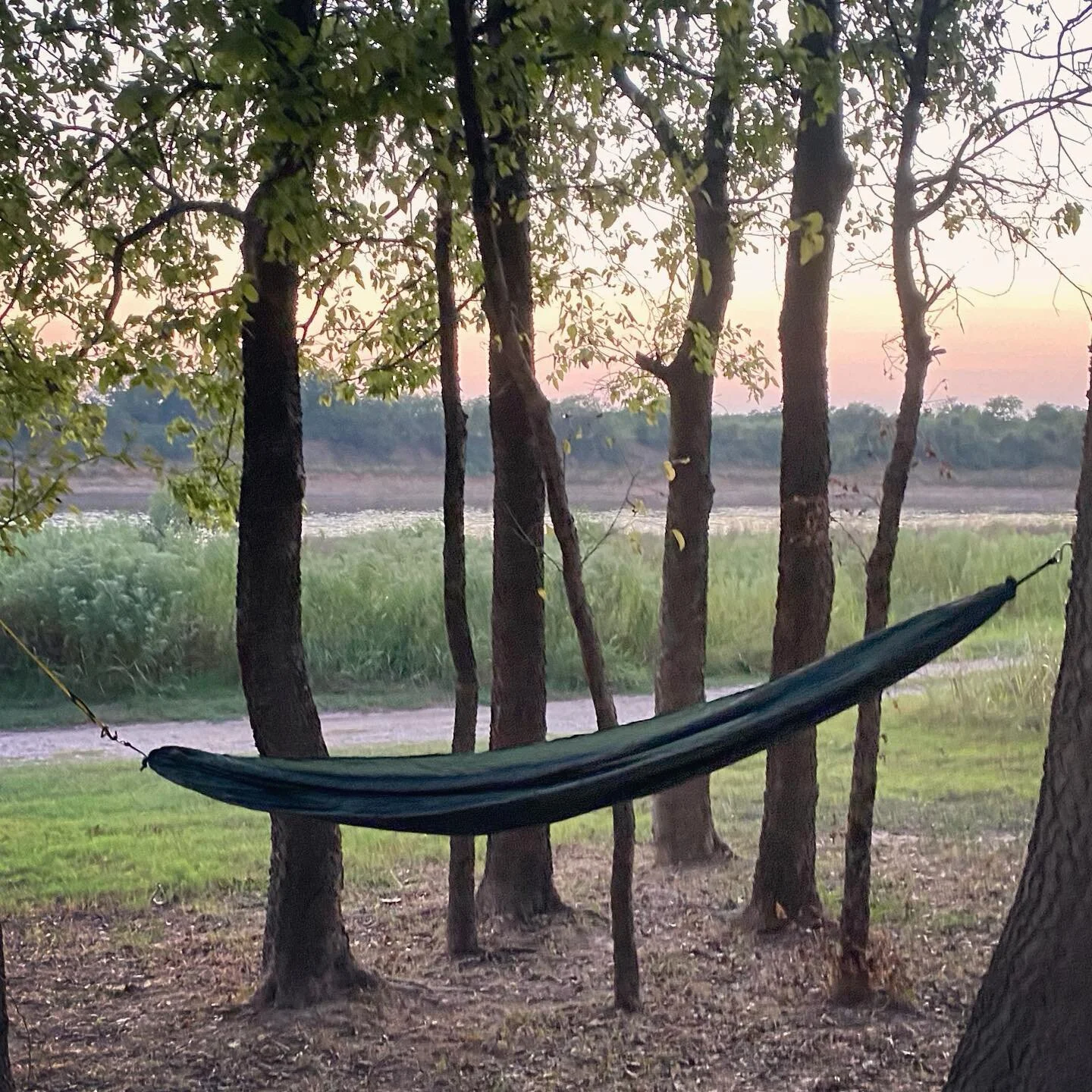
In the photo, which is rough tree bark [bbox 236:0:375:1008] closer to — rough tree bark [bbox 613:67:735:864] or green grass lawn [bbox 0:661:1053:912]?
rough tree bark [bbox 613:67:735:864]

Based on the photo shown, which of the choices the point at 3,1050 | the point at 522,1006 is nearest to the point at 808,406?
the point at 522,1006

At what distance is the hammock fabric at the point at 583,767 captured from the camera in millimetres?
1903

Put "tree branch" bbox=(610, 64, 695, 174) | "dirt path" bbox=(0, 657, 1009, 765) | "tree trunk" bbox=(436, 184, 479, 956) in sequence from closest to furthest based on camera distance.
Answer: "tree trunk" bbox=(436, 184, 479, 956), "tree branch" bbox=(610, 64, 695, 174), "dirt path" bbox=(0, 657, 1009, 765)

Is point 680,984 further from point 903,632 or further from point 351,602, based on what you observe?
point 351,602

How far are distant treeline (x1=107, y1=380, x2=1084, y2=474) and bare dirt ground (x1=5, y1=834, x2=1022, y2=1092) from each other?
1160mm

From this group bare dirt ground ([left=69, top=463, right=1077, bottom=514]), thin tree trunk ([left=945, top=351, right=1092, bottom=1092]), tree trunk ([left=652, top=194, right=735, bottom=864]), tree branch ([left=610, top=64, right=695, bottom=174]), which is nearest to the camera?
thin tree trunk ([left=945, top=351, right=1092, bottom=1092])

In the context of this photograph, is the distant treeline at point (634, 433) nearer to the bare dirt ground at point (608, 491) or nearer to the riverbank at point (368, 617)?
the bare dirt ground at point (608, 491)

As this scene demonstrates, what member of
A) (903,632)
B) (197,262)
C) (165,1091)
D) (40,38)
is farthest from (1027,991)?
Result: (40,38)

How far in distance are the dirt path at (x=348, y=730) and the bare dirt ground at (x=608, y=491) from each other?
0.90m

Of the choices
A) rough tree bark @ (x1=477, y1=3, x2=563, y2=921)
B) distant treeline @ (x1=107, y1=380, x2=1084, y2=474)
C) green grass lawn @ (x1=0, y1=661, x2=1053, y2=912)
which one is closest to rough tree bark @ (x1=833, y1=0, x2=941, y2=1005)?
distant treeline @ (x1=107, y1=380, x2=1084, y2=474)

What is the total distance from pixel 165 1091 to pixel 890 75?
2.58 meters

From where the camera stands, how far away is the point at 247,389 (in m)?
2.76

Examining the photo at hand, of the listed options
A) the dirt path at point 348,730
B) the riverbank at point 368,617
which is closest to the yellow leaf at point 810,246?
the dirt path at point 348,730

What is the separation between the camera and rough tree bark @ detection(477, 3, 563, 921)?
10.7ft
